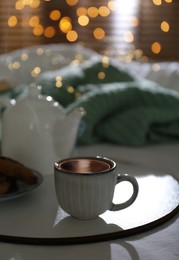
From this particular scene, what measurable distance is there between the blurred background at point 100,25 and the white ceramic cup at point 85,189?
82.5 inches

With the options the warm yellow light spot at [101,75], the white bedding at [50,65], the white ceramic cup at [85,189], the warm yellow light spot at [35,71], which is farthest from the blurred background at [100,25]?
the white ceramic cup at [85,189]

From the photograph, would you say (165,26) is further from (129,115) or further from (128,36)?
(129,115)

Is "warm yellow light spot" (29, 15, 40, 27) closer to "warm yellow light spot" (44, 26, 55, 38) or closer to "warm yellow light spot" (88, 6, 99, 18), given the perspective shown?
"warm yellow light spot" (44, 26, 55, 38)

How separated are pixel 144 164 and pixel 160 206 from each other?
0.31 meters

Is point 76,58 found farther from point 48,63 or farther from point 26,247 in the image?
point 26,247

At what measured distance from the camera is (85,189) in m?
0.79

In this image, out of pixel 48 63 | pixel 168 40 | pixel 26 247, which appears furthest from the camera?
pixel 168 40

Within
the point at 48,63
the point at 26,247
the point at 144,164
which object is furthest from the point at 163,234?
the point at 48,63

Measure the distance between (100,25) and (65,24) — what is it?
0.82ft

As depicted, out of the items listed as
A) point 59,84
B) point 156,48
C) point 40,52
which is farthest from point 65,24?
point 59,84

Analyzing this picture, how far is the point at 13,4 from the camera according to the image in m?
3.04

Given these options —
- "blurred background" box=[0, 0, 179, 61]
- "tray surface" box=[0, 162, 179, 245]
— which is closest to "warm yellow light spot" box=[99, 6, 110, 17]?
"blurred background" box=[0, 0, 179, 61]

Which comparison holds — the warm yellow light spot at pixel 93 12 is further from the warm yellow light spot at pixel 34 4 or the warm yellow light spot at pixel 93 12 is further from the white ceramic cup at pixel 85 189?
the white ceramic cup at pixel 85 189

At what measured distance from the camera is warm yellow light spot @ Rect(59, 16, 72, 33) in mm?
3154
